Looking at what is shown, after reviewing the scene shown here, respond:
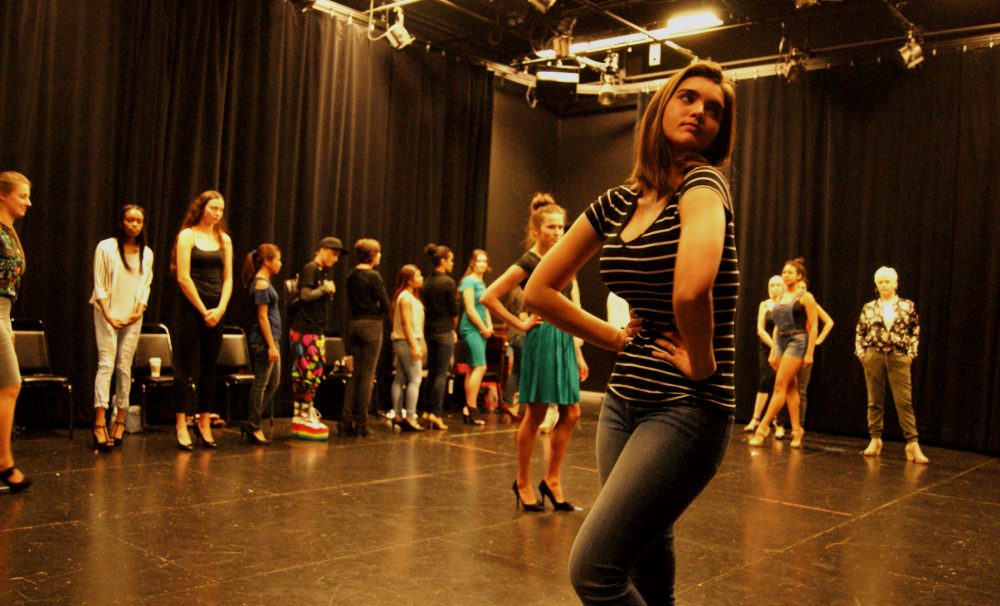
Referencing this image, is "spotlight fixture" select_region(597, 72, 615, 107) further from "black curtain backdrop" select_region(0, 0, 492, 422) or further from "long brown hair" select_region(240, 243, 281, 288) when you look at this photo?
"long brown hair" select_region(240, 243, 281, 288)

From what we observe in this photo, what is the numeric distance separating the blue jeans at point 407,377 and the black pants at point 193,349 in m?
2.09

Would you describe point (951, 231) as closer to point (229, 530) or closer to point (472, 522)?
point (472, 522)

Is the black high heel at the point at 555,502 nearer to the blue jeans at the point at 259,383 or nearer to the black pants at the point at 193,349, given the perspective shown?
the black pants at the point at 193,349

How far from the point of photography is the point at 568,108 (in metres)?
12.5

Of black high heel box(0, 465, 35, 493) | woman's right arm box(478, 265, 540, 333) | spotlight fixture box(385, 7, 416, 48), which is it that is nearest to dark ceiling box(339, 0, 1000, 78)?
spotlight fixture box(385, 7, 416, 48)

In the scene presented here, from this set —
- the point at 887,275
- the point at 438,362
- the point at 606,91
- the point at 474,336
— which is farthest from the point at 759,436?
the point at 606,91

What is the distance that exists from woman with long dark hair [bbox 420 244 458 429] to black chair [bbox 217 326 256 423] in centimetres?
163

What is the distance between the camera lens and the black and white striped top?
1511mm

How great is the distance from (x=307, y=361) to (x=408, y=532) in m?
3.02

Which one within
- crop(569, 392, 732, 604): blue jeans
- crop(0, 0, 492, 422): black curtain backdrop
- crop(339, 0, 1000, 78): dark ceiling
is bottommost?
crop(569, 392, 732, 604): blue jeans

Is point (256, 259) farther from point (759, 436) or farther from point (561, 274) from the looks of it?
point (561, 274)

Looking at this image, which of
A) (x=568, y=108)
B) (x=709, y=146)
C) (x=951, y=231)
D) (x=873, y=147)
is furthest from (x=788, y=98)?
(x=709, y=146)

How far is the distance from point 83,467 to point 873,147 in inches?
321

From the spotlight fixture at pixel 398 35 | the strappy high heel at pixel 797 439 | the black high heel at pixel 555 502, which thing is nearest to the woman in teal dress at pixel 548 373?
the black high heel at pixel 555 502
